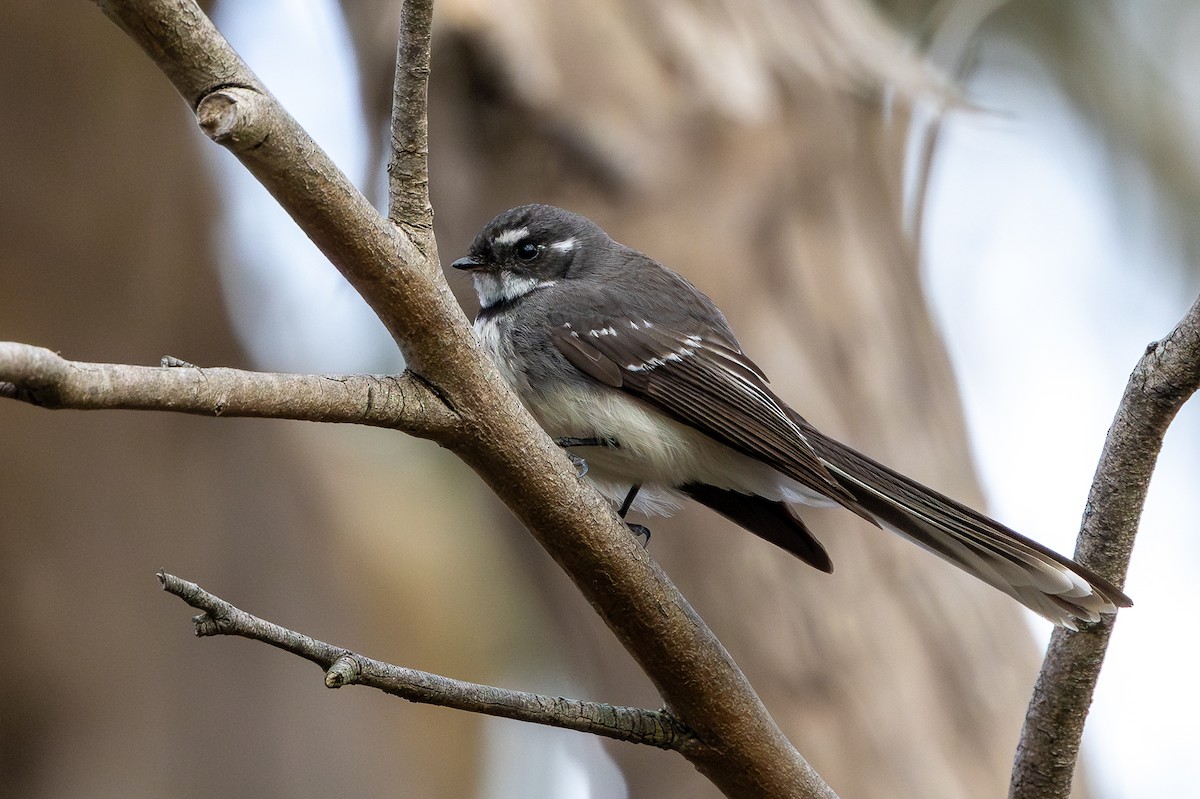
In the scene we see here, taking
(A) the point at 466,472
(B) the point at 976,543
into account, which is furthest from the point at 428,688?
(A) the point at 466,472

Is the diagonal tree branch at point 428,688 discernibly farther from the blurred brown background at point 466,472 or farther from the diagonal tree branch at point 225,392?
the blurred brown background at point 466,472

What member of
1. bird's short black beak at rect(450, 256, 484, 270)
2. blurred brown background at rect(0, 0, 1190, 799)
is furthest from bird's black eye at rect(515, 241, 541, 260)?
blurred brown background at rect(0, 0, 1190, 799)

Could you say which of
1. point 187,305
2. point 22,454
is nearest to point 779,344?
point 187,305

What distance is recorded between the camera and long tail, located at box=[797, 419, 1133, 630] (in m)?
2.31

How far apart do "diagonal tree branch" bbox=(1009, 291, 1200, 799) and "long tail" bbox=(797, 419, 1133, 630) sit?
47mm

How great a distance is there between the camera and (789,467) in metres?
2.93

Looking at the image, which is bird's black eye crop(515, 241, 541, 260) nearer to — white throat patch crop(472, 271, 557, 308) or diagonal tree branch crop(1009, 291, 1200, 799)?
white throat patch crop(472, 271, 557, 308)

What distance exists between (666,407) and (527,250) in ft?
2.83

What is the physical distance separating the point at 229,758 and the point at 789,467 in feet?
12.9

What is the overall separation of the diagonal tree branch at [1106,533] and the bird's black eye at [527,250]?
2.00 metres

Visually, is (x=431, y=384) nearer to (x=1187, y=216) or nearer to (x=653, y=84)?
(x=653, y=84)

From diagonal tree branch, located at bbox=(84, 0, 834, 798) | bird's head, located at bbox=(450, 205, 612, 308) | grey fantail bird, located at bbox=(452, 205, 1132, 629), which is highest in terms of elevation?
bird's head, located at bbox=(450, 205, 612, 308)

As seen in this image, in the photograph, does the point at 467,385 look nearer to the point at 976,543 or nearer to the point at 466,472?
the point at 976,543

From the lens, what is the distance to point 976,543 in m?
2.75
